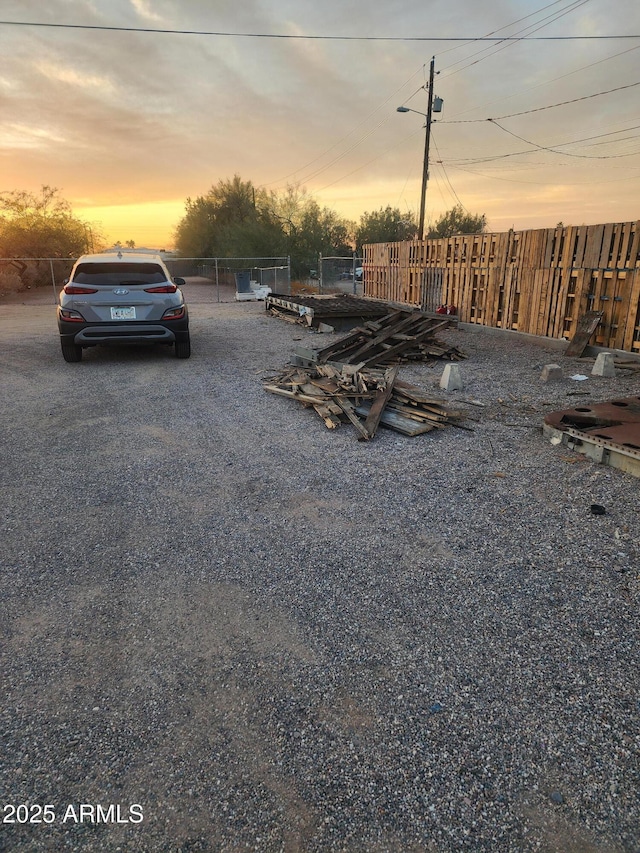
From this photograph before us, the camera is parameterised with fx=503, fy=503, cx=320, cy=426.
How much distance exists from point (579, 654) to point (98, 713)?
2.37 meters

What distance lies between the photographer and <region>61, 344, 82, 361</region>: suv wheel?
31.6 ft

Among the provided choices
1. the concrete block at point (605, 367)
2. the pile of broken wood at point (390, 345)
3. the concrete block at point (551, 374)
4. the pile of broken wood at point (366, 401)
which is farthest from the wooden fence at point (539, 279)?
the pile of broken wood at point (366, 401)

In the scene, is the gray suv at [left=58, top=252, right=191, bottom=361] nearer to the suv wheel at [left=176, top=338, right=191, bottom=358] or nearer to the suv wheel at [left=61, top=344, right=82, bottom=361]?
the suv wheel at [left=61, top=344, right=82, bottom=361]

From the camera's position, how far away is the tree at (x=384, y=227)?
4825 centimetres

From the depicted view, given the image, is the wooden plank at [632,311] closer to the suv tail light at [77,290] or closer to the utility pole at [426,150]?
the suv tail light at [77,290]

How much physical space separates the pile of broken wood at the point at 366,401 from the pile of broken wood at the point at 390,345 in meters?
1.11

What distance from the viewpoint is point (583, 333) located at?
36.2 feet

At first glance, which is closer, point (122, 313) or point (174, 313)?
point (122, 313)

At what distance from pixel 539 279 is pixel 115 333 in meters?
10.1

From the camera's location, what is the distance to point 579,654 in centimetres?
260

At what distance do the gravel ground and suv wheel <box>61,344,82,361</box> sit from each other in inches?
180

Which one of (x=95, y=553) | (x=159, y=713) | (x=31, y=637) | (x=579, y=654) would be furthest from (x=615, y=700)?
(x=95, y=553)

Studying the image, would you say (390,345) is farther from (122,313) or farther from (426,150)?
(426,150)

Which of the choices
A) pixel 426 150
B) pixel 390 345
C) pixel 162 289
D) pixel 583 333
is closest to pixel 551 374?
pixel 390 345
